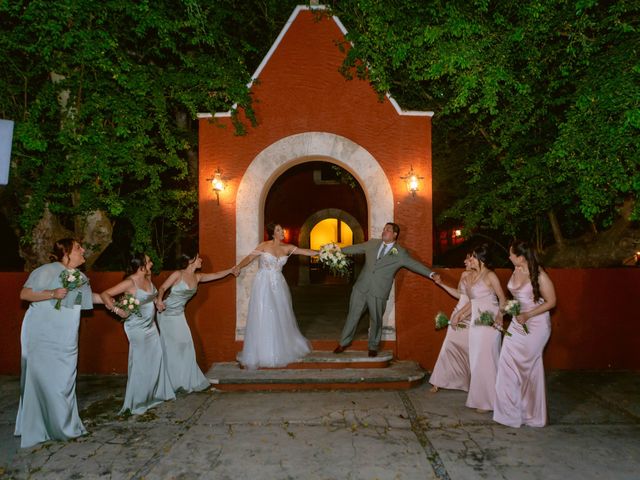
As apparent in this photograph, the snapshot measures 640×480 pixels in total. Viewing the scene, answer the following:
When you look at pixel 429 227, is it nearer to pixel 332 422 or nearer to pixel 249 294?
pixel 249 294

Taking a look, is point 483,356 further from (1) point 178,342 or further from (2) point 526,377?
(1) point 178,342

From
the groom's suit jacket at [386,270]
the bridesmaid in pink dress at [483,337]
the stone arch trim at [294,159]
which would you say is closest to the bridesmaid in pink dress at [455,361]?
the bridesmaid in pink dress at [483,337]

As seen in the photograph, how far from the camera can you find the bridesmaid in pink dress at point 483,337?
5824 millimetres

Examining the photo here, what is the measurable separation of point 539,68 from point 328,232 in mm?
14418

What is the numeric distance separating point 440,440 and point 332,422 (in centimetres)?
Answer: 125

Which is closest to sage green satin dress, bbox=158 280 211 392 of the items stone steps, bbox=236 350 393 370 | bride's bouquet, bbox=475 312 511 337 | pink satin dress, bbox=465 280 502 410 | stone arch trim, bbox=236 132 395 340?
stone steps, bbox=236 350 393 370

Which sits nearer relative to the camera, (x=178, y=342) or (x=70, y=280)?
(x=70, y=280)

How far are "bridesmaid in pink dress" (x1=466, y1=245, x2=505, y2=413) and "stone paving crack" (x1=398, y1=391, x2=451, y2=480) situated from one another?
2.53 feet

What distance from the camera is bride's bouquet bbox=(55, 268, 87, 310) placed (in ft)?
16.4

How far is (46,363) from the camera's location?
503cm

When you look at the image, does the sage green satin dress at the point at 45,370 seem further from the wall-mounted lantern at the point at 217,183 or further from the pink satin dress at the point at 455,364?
the pink satin dress at the point at 455,364

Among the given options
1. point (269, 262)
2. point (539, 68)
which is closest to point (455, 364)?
point (269, 262)

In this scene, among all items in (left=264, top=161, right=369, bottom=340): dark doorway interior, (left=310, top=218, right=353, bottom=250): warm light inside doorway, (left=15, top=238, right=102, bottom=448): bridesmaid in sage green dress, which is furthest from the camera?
(left=310, top=218, right=353, bottom=250): warm light inside doorway

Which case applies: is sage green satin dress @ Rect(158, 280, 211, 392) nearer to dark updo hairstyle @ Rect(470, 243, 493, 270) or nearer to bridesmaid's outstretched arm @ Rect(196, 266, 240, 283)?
bridesmaid's outstretched arm @ Rect(196, 266, 240, 283)
